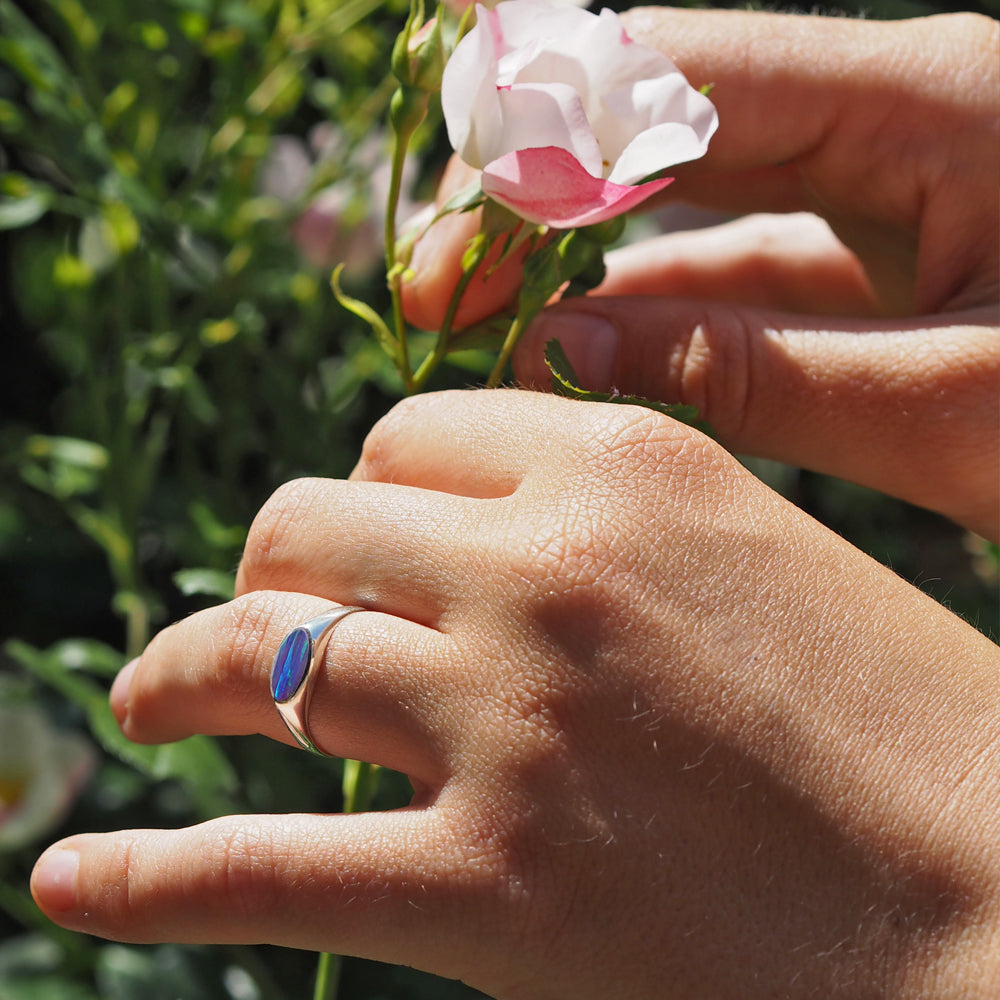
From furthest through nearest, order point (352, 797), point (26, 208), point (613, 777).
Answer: point (26, 208)
point (352, 797)
point (613, 777)

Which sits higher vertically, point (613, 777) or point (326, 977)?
point (613, 777)

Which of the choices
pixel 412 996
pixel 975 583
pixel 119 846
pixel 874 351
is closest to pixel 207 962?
pixel 412 996

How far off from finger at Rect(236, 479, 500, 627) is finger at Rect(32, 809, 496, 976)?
9cm

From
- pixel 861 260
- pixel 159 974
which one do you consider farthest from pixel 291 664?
pixel 861 260

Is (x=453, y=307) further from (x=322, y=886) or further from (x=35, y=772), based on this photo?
(x=35, y=772)

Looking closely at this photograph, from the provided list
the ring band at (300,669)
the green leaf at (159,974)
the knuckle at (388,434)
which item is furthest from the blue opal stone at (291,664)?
the green leaf at (159,974)

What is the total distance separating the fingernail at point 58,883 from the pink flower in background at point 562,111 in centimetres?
34

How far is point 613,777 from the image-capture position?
40 centimetres

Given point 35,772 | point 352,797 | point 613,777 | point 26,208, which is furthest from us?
point 35,772

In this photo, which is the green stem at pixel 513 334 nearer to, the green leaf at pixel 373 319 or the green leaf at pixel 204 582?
the green leaf at pixel 373 319

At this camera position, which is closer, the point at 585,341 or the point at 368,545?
the point at 368,545

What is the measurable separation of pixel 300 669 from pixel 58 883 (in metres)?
0.14

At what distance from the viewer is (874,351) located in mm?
582

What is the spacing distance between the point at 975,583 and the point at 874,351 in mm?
1055
